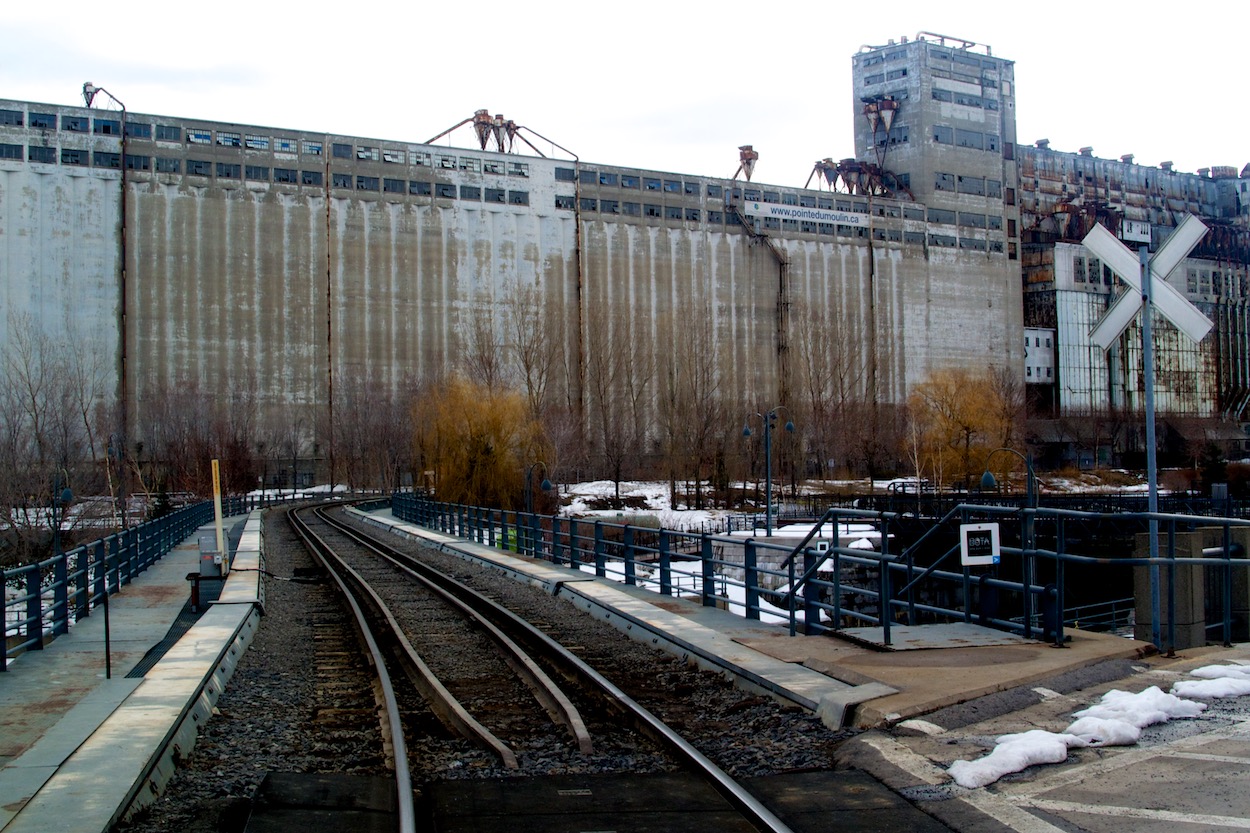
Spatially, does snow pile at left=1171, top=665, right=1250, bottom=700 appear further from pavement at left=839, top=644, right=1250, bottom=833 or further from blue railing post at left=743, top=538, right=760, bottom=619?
blue railing post at left=743, top=538, right=760, bottom=619

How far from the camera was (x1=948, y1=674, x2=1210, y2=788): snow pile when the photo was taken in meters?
6.86

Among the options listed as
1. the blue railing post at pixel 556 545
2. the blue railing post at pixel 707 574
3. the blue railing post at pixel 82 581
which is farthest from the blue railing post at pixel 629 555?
the blue railing post at pixel 82 581

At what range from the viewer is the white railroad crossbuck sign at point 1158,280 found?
1043 centimetres

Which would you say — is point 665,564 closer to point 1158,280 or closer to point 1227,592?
point 1227,592

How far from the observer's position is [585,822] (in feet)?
21.1

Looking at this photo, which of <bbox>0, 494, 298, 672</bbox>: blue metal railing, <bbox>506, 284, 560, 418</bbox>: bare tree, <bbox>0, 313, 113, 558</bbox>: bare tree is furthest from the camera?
<bbox>506, 284, 560, 418</bbox>: bare tree

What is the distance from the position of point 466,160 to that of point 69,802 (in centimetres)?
9015

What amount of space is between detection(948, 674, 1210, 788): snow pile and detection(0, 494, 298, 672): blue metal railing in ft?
29.8

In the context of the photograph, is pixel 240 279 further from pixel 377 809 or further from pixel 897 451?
pixel 377 809

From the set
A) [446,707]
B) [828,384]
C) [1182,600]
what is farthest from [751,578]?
[828,384]

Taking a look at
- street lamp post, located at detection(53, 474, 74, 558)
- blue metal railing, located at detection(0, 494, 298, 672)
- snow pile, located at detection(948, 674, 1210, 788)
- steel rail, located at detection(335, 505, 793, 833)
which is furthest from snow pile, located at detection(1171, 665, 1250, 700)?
street lamp post, located at detection(53, 474, 74, 558)

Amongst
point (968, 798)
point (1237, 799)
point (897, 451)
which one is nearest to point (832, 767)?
point (968, 798)

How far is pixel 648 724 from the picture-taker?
8633mm

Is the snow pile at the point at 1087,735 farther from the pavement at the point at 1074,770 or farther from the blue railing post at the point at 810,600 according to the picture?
the blue railing post at the point at 810,600
